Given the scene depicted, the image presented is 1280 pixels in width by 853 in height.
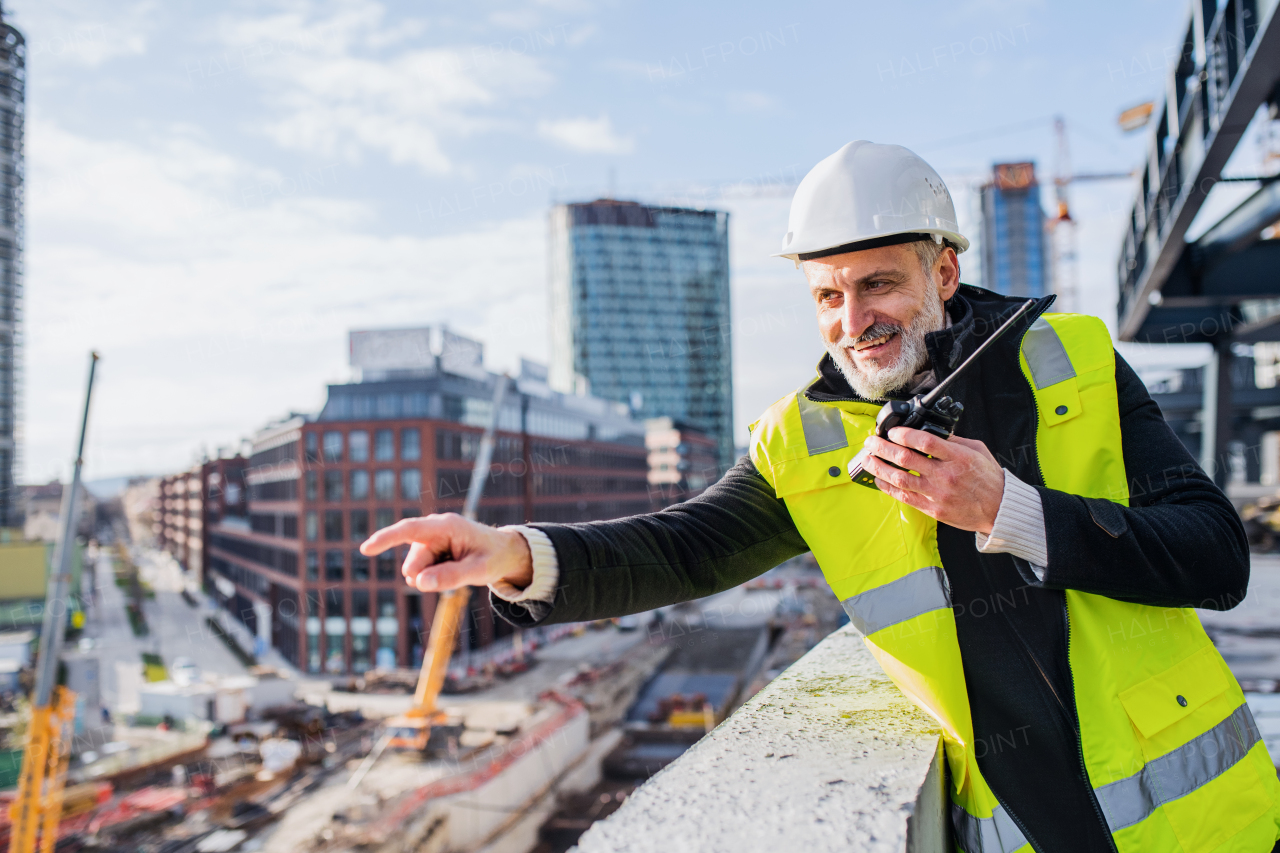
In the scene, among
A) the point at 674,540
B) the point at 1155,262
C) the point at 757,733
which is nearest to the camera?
the point at 757,733

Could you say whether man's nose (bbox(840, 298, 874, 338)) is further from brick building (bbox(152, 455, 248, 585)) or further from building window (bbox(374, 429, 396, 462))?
brick building (bbox(152, 455, 248, 585))

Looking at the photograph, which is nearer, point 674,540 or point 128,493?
point 674,540

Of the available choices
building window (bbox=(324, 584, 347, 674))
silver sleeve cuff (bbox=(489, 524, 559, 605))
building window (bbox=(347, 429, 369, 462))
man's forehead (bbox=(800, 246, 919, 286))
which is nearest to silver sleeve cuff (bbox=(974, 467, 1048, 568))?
man's forehead (bbox=(800, 246, 919, 286))

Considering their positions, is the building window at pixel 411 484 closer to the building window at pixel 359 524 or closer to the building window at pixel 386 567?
the building window at pixel 359 524

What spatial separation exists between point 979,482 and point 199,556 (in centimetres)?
9289

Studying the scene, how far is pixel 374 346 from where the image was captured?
48.2 meters

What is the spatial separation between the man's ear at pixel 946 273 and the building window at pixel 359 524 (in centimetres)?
4207

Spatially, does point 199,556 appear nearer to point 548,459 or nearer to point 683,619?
point 548,459

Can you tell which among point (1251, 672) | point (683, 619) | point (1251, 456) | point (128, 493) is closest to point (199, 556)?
point (683, 619)

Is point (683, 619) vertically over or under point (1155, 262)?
under

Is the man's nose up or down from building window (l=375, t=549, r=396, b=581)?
up

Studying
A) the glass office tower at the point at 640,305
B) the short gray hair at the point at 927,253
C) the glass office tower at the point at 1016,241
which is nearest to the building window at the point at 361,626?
the short gray hair at the point at 927,253

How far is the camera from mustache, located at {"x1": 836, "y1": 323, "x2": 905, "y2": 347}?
180 centimetres

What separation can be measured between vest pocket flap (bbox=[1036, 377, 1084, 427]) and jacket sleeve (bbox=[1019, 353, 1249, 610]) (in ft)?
0.76
